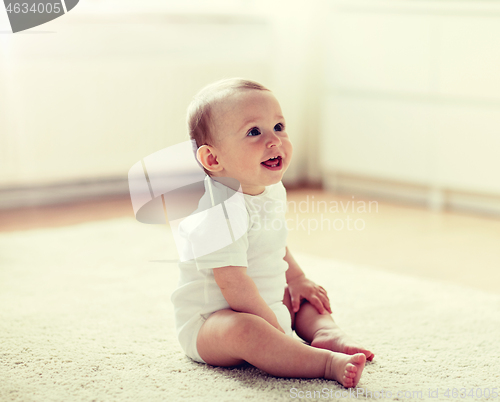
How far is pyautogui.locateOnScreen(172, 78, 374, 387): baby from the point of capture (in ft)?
3.25

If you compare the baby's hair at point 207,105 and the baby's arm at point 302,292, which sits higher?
the baby's hair at point 207,105

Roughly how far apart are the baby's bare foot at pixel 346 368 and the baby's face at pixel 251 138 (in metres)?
0.31

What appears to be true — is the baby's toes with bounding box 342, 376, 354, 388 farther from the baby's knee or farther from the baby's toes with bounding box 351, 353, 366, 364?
the baby's knee

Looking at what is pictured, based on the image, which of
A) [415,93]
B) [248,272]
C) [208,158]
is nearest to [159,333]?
[248,272]

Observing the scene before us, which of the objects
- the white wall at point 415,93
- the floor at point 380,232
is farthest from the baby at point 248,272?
the white wall at point 415,93

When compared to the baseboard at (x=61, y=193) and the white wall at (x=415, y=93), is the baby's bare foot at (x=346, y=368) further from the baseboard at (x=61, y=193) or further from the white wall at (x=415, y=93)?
the baseboard at (x=61, y=193)

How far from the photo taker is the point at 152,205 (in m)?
1.23

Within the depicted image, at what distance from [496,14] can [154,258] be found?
1.46m

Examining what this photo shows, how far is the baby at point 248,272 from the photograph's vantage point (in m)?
0.99

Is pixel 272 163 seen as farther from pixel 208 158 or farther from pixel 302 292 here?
pixel 302 292

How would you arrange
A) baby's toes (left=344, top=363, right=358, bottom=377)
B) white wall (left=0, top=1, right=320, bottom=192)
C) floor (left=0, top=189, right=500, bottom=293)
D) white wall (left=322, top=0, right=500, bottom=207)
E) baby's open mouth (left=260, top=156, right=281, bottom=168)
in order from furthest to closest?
1. white wall (left=0, top=1, right=320, bottom=192)
2. white wall (left=322, top=0, right=500, bottom=207)
3. floor (left=0, top=189, right=500, bottom=293)
4. baby's open mouth (left=260, top=156, right=281, bottom=168)
5. baby's toes (left=344, top=363, right=358, bottom=377)

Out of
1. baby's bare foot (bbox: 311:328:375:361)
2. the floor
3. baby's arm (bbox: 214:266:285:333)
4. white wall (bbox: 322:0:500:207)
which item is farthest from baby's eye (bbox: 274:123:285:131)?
white wall (bbox: 322:0:500:207)

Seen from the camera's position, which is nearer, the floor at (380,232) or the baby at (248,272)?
the baby at (248,272)

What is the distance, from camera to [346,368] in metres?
0.96
